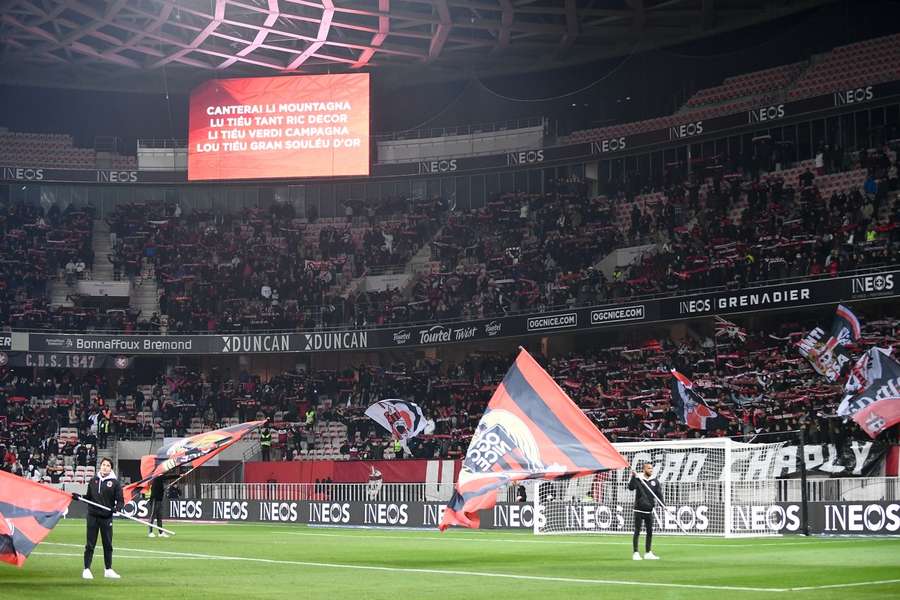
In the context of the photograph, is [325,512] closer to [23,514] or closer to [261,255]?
[261,255]

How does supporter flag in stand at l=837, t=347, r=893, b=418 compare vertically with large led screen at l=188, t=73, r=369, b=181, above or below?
below

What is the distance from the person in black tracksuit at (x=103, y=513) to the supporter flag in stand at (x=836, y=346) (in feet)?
80.1

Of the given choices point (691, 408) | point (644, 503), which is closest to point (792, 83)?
point (691, 408)

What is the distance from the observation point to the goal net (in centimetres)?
3328

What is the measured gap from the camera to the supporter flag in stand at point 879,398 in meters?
32.1

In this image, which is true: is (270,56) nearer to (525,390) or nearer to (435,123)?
(435,123)

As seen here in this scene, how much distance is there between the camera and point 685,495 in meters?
34.1

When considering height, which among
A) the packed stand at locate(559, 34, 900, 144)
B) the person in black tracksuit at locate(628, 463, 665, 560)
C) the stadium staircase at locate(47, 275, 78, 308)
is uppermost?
the packed stand at locate(559, 34, 900, 144)

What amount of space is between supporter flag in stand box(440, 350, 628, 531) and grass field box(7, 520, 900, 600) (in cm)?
132

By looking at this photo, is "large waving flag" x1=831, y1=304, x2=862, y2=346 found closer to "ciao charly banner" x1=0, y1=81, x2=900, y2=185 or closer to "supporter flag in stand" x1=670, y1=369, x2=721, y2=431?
"supporter flag in stand" x1=670, y1=369, x2=721, y2=431

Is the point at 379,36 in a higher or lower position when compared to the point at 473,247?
higher

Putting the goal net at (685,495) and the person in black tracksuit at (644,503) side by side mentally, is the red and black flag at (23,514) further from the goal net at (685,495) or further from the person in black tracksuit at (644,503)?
the goal net at (685,495)

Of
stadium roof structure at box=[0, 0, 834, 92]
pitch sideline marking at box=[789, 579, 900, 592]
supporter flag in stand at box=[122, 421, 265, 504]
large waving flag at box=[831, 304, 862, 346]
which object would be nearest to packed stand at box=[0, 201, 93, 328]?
stadium roof structure at box=[0, 0, 834, 92]

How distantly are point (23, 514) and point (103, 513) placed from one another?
167 centimetres
